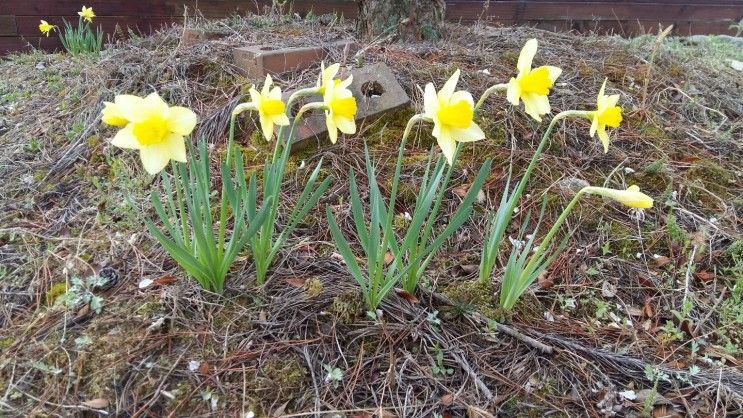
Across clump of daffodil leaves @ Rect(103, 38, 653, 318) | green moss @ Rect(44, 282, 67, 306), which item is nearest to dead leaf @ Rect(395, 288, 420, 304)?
clump of daffodil leaves @ Rect(103, 38, 653, 318)

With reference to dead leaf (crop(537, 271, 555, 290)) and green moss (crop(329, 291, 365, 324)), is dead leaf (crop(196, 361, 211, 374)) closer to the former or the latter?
green moss (crop(329, 291, 365, 324))

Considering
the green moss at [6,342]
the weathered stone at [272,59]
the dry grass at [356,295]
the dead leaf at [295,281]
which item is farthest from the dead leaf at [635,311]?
the green moss at [6,342]

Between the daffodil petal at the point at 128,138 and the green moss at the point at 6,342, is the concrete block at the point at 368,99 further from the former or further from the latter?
the green moss at the point at 6,342

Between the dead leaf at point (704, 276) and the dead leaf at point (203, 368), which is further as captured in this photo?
the dead leaf at point (704, 276)

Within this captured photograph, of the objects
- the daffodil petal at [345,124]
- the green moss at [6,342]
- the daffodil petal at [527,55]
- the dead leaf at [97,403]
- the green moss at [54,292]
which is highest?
the daffodil petal at [527,55]

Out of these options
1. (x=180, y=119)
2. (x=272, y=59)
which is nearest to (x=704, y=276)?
(x=180, y=119)

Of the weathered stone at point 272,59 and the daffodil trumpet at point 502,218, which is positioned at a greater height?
the weathered stone at point 272,59

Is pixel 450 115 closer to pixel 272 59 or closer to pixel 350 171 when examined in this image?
pixel 350 171
